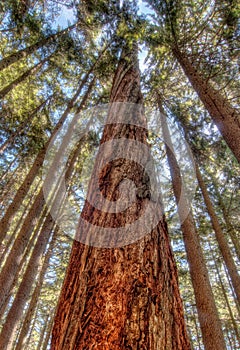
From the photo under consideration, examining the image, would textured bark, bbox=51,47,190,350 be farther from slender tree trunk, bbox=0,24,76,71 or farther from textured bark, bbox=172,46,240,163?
slender tree trunk, bbox=0,24,76,71

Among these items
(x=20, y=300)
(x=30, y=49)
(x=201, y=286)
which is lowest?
(x=20, y=300)

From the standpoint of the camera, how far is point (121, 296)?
1049 mm

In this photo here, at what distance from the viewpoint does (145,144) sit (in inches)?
86.3

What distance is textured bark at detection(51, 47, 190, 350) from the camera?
3.07 feet

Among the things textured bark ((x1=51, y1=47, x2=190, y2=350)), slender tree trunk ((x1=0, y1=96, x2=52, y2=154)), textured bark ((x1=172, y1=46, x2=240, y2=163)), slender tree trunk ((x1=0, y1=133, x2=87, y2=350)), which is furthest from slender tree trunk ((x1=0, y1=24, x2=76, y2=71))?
textured bark ((x1=51, y1=47, x2=190, y2=350))

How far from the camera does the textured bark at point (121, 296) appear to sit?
0.93 metres

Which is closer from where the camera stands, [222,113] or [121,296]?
[121,296]

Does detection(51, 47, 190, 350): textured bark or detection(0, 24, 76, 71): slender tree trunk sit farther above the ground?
detection(0, 24, 76, 71): slender tree trunk

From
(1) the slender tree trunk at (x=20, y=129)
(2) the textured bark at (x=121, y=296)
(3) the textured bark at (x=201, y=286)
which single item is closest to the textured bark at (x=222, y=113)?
(3) the textured bark at (x=201, y=286)

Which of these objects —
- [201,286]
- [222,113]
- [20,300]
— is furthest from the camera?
[20,300]

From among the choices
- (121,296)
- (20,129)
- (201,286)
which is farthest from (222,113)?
(20,129)

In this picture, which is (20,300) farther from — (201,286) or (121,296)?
(121,296)

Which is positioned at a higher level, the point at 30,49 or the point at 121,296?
the point at 30,49

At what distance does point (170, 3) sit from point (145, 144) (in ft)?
19.4
